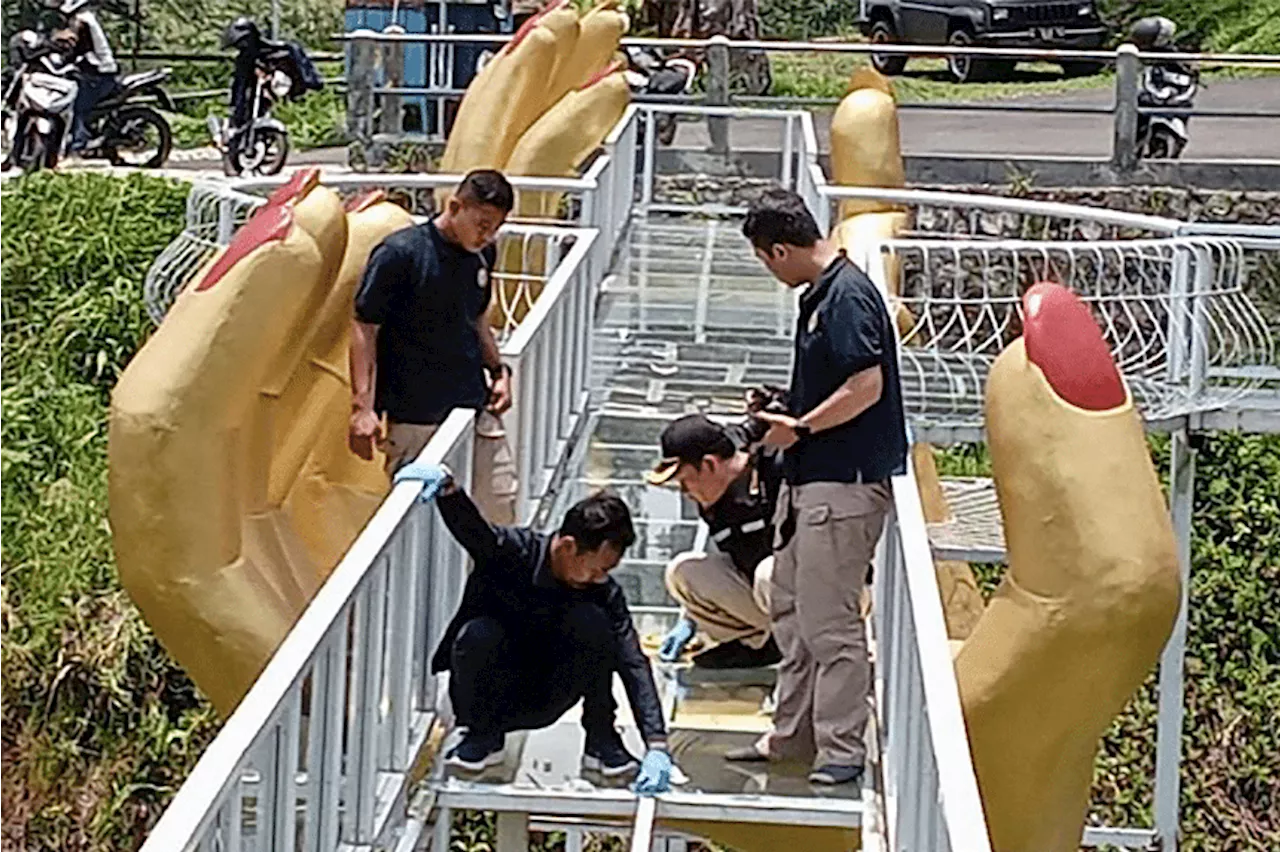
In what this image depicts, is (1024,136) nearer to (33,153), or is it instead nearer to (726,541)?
(33,153)

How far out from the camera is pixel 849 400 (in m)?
5.88

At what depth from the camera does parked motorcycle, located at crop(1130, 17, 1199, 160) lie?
52.9ft

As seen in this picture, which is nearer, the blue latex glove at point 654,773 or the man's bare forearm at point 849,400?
the man's bare forearm at point 849,400

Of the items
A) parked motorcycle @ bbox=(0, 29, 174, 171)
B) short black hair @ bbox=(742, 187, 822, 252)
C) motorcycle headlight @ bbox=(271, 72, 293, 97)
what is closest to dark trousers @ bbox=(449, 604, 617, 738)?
short black hair @ bbox=(742, 187, 822, 252)

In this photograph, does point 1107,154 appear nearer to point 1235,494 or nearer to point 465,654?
point 1235,494

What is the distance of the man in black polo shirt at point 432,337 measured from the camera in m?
6.73


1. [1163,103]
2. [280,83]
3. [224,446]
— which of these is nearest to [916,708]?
[224,446]

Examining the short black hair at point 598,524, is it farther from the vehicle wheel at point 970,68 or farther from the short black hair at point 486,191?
the vehicle wheel at point 970,68

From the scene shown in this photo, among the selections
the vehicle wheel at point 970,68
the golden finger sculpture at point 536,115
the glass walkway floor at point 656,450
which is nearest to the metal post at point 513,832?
→ the glass walkway floor at point 656,450

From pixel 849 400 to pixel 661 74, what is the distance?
37.7ft

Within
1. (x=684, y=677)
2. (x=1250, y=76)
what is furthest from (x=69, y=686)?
(x=1250, y=76)

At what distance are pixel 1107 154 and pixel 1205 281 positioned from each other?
835 centimetres

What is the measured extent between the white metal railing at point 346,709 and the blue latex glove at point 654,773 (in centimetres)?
54

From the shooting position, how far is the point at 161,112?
64.1ft
